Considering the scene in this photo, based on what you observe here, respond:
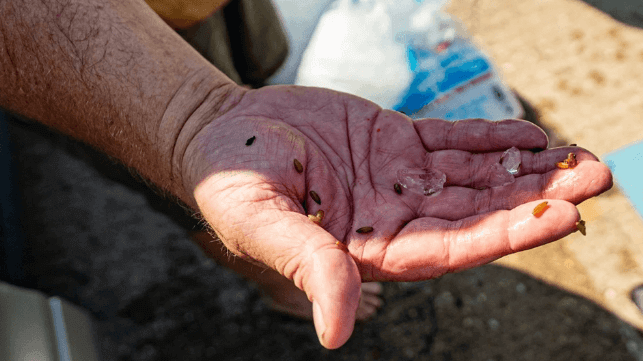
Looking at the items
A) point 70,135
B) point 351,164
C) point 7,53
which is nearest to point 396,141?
point 351,164

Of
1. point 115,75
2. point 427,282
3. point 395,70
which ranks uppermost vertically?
point 115,75

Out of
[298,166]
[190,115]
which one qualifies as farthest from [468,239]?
[190,115]

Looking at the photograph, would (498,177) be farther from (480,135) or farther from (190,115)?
(190,115)

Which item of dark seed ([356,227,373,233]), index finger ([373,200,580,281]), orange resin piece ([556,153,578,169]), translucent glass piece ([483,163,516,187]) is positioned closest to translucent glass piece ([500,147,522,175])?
translucent glass piece ([483,163,516,187])

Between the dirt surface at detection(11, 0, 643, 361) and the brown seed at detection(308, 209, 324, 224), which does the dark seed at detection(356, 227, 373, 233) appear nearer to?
the brown seed at detection(308, 209, 324, 224)

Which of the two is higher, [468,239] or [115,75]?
[115,75]

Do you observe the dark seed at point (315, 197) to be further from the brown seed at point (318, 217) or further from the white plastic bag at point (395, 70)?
the white plastic bag at point (395, 70)
